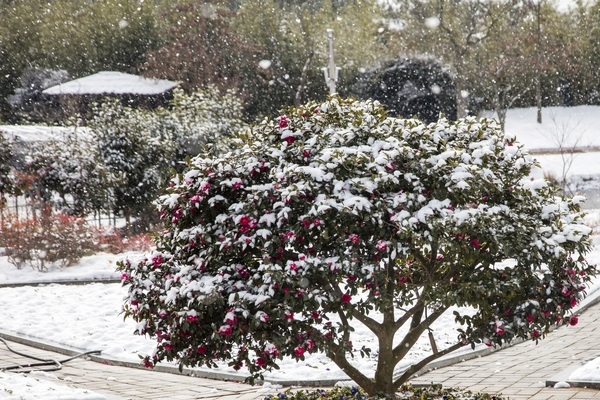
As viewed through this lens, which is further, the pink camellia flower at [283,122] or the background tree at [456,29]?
the background tree at [456,29]

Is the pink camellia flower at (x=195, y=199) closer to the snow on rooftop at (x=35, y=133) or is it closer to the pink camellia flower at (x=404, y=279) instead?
the pink camellia flower at (x=404, y=279)

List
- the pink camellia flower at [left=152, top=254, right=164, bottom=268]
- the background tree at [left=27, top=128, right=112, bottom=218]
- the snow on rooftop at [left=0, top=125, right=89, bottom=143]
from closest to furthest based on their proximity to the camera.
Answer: the pink camellia flower at [left=152, top=254, right=164, bottom=268] < the background tree at [left=27, top=128, right=112, bottom=218] < the snow on rooftop at [left=0, top=125, right=89, bottom=143]

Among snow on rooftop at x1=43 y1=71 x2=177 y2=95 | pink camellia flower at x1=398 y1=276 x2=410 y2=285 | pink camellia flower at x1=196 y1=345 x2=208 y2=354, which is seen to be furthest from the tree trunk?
snow on rooftop at x1=43 y1=71 x2=177 y2=95

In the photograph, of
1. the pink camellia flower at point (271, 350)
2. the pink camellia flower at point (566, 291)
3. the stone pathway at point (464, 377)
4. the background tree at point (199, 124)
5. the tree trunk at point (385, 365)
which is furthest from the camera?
the background tree at point (199, 124)

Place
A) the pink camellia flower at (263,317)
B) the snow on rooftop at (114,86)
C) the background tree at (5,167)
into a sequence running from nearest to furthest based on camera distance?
the pink camellia flower at (263,317), the background tree at (5,167), the snow on rooftop at (114,86)

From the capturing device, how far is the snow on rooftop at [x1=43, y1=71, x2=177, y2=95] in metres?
33.1

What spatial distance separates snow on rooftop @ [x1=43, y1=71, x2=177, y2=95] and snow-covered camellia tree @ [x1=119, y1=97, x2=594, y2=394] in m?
28.0

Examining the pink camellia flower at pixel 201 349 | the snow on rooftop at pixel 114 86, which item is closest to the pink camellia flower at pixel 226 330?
the pink camellia flower at pixel 201 349

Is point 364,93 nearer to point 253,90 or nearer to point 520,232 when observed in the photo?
point 253,90

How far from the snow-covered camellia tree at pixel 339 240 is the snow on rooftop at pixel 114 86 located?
27983 millimetres

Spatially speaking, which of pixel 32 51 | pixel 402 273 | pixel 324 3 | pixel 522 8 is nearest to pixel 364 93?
pixel 522 8

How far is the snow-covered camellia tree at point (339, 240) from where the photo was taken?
5.31 metres

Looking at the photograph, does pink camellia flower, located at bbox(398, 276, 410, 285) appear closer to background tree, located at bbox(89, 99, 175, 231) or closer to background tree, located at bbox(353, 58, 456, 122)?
background tree, located at bbox(89, 99, 175, 231)

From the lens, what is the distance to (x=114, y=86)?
33719mm
